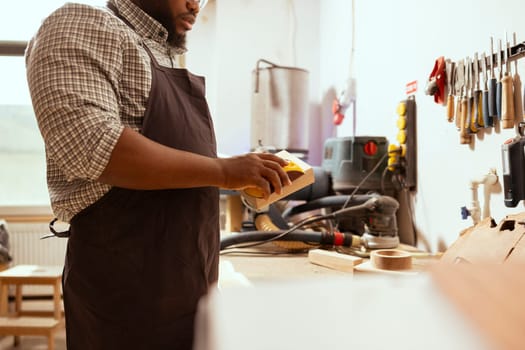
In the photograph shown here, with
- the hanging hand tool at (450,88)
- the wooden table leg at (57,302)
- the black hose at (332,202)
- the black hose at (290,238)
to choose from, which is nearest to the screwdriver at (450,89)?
the hanging hand tool at (450,88)

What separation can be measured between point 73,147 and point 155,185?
0.52 feet

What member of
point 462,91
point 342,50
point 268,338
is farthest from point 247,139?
point 268,338

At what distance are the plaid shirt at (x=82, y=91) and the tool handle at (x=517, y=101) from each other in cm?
101

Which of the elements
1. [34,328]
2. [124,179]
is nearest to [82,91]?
[124,179]

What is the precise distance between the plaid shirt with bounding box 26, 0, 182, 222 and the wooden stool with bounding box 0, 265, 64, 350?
8.02 feet

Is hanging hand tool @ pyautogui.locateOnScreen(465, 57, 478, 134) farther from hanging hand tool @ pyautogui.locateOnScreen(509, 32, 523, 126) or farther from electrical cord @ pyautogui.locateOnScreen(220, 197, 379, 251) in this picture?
electrical cord @ pyautogui.locateOnScreen(220, 197, 379, 251)

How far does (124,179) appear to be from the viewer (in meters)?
0.86

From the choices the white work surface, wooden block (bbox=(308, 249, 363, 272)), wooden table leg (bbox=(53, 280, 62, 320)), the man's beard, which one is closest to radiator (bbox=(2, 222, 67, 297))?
wooden table leg (bbox=(53, 280, 62, 320))

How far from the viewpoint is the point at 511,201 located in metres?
1.28

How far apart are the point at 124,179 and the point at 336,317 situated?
2.29 feet

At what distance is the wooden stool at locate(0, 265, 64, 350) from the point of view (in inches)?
121

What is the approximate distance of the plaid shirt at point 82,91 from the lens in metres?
0.84

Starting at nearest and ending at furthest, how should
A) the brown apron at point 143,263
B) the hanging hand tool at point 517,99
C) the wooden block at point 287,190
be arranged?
the brown apron at point 143,263
the wooden block at point 287,190
the hanging hand tool at point 517,99

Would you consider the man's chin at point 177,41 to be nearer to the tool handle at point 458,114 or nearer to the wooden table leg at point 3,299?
the tool handle at point 458,114
